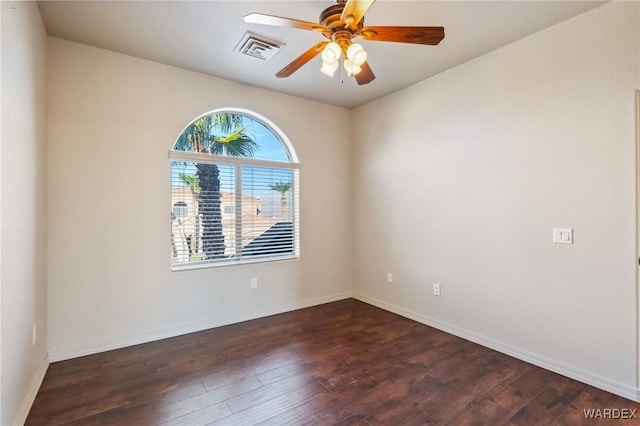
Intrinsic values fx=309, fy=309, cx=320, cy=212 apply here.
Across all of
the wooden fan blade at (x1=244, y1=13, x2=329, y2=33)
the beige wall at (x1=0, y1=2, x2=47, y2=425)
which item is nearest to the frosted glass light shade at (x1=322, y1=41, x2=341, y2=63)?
the wooden fan blade at (x1=244, y1=13, x2=329, y2=33)

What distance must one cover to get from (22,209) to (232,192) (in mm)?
1887

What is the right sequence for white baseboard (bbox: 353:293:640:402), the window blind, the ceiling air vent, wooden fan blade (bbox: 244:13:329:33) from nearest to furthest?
wooden fan blade (bbox: 244:13:329:33) → white baseboard (bbox: 353:293:640:402) → the ceiling air vent → the window blind

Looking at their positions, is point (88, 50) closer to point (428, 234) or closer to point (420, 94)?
point (420, 94)


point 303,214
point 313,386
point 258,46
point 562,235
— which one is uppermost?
point 258,46

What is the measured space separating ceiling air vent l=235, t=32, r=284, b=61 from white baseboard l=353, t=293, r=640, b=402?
315 centimetres

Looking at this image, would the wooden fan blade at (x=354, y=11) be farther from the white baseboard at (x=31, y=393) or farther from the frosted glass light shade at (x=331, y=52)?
the white baseboard at (x=31, y=393)

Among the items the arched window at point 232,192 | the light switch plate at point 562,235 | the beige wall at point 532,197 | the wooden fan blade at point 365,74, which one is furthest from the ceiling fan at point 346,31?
the arched window at point 232,192

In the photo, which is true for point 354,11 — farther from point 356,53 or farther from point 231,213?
point 231,213

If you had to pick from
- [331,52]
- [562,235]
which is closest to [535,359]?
[562,235]

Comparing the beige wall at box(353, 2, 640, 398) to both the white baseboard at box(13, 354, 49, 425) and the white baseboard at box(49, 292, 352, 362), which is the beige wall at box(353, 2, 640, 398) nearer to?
the white baseboard at box(49, 292, 352, 362)

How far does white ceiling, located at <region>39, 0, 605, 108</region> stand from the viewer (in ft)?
7.27

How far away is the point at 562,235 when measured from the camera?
2.42 metres

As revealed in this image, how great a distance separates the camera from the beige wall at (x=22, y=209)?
5.32ft

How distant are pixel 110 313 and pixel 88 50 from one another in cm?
238
